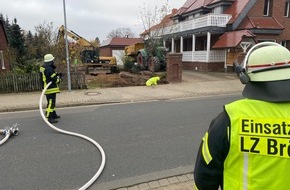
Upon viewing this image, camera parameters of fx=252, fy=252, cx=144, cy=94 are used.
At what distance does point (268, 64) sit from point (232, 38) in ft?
60.6

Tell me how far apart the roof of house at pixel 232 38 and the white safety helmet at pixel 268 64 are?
17287mm

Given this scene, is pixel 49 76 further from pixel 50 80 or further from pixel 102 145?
pixel 102 145

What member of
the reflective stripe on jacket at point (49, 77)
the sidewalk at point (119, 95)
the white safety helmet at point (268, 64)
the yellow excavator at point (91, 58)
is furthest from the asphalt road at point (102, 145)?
the yellow excavator at point (91, 58)

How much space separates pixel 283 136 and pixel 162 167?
3104 millimetres

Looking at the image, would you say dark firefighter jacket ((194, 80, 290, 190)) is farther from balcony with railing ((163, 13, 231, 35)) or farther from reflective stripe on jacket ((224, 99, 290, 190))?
balcony with railing ((163, 13, 231, 35))

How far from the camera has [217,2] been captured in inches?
860

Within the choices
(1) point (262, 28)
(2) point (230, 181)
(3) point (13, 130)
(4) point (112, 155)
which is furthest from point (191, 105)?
(1) point (262, 28)

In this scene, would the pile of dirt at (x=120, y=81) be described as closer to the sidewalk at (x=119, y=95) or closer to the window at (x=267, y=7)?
the sidewalk at (x=119, y=95)

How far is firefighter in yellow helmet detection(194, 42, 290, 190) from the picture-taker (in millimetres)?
1309

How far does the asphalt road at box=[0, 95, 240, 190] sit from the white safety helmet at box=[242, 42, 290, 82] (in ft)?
9.69

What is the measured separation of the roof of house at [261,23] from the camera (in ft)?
63.4

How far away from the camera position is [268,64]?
1343 millimetres

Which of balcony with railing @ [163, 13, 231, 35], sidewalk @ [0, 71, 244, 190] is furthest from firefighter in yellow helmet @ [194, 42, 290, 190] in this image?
balcony with railing @ [163, 13, 231, 35]

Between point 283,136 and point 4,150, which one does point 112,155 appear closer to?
point 4,150
